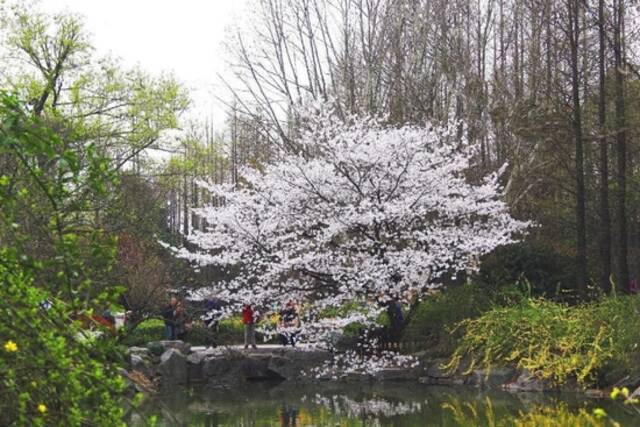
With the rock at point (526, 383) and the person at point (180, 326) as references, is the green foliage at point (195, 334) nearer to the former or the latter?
the person at point (180, 326)

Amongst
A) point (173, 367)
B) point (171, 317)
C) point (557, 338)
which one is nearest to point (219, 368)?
point (173, 367)

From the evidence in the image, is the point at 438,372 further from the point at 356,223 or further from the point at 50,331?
the point at 50,331

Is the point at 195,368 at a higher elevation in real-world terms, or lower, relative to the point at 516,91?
lower

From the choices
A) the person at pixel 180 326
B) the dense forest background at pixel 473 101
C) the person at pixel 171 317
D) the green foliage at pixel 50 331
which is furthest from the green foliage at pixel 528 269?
the green foliage at pixel 50 331

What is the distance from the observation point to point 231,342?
21.0 meters

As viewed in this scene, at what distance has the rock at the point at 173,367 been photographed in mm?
17672

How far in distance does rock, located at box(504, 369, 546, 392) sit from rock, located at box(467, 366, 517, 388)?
0.60ft

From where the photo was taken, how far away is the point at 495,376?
47.1 feet

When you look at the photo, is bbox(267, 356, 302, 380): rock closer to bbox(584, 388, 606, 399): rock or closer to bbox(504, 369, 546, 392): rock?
bbox(504, 369, 546, 392): rock

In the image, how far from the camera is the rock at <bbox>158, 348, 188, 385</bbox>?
58.0ft

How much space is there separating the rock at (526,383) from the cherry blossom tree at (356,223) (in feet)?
7.13

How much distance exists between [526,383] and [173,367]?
7.33m

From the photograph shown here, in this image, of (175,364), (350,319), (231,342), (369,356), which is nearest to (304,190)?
(350,319)

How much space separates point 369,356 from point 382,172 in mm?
3624
